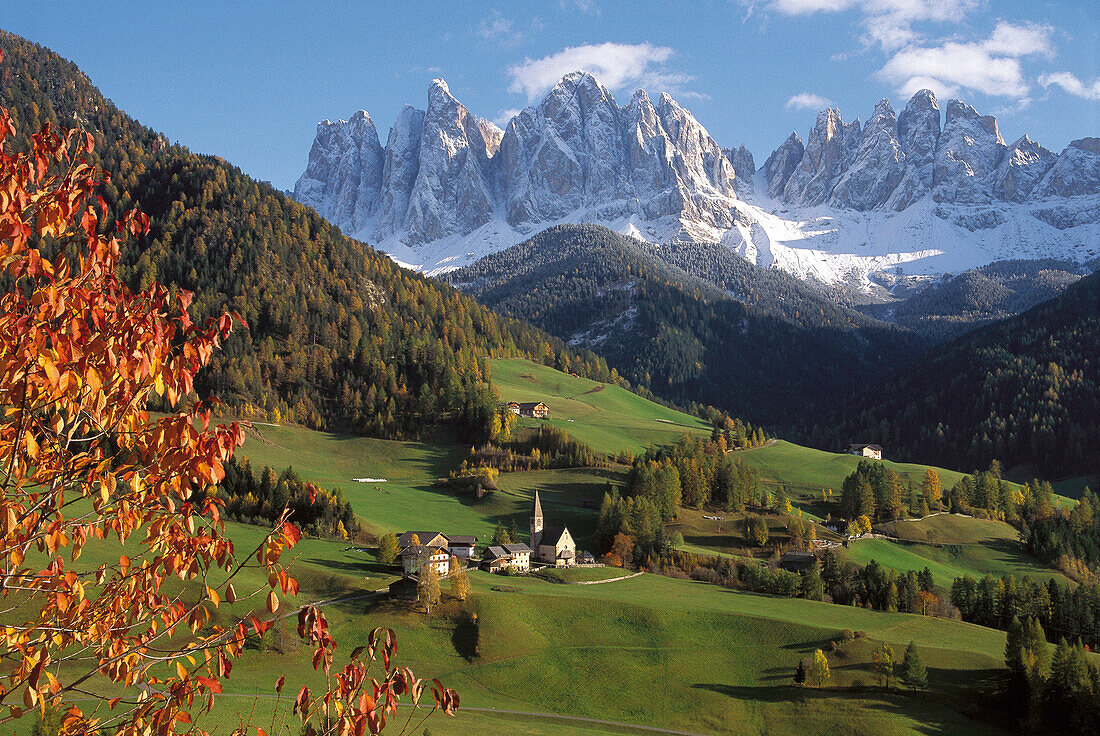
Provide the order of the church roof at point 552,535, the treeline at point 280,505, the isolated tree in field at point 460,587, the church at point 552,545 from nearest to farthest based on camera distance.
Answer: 1. the isolated tree in field at point 460,587
2. the treeline at point 280,505
3. the church at point 552,545
4. the church roof at point 552,535

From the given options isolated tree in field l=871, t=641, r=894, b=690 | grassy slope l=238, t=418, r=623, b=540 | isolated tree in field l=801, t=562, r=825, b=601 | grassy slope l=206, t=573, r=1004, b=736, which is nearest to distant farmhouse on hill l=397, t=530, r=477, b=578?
grassy slope l=206, t=573, r=1004, b=736

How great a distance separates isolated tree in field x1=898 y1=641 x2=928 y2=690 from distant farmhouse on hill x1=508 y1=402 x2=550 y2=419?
11777cm

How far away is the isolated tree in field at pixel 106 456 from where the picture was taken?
8117 millimetres

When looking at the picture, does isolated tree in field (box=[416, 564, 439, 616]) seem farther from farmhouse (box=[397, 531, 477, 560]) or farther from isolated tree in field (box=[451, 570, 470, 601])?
farmhouse (box=[397, 531, 477, 560])

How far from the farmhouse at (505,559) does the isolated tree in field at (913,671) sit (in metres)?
45.6

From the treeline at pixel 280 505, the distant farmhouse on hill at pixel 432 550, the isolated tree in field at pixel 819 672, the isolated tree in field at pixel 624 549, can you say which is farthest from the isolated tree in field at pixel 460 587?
the isolated tree in field at pixel 624 549

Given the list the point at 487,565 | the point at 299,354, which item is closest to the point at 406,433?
the point at 299,354

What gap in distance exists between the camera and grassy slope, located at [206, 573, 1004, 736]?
193ft

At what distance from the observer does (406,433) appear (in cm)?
16212

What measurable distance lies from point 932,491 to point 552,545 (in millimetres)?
76735

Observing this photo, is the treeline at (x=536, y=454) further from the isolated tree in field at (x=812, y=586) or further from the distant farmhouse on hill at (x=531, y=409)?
the isolated tree in field at (x=812, y=586)

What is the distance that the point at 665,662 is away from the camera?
6738 cm

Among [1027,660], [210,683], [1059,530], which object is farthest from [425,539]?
[1059,530]

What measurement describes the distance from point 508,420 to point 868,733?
109m
